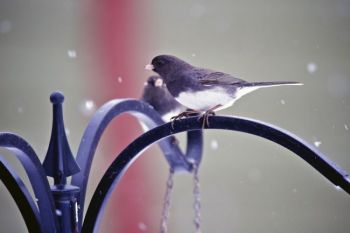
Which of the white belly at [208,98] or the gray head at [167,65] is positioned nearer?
the white belly at [208,98]

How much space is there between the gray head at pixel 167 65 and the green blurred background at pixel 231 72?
1506 mm

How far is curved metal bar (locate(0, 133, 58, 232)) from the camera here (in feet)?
2.76

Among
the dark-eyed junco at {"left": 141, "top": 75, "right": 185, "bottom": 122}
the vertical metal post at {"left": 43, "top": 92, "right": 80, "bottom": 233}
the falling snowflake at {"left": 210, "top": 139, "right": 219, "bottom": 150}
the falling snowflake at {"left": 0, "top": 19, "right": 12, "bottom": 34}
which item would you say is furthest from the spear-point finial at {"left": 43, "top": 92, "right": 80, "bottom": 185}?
the falling snowflake at {"left": 0, "top": 19, "right": 12, "bottom": 34}

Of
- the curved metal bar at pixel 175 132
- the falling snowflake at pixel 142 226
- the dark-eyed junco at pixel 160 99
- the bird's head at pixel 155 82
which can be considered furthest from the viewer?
the falling snowflake at pixel 142 226

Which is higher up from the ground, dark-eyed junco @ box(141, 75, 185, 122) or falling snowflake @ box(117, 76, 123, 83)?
falling snowflake @ box(117, 76, 123, 83)

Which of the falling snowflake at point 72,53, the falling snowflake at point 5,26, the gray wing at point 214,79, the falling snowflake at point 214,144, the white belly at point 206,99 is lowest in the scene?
the falling snowflake at point 214,144

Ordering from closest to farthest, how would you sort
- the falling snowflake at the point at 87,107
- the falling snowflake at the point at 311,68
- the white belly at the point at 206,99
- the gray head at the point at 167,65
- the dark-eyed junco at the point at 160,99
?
the white belly at the point at 206,99 < the gray head at the point at 167,65 < the dark-eyed junco at the point at 160,99 < the falling snowflake at the point at 87,107 < the falling snowflake at the point at 311,68

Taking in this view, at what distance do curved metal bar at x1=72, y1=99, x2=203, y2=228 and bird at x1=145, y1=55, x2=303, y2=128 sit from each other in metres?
0.10

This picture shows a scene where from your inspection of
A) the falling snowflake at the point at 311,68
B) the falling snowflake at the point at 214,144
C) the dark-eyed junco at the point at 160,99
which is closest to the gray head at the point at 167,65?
the dark-eyed junco at the point at 160,99

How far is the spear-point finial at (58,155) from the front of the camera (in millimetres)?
924

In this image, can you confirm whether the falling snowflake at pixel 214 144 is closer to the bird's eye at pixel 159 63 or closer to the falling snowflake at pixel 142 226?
the falling snowflake at pixel 142 226

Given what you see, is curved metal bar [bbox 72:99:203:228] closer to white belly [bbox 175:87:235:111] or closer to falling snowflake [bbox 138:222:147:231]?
white belly [bbox 175:87:235:111]

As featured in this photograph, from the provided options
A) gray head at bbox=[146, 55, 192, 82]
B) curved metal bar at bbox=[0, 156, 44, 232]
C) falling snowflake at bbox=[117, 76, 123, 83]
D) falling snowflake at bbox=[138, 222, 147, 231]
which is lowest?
falling snowflake at bbox=[138, 222, 147, 231]

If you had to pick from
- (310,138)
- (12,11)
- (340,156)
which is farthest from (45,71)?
(340,156)
